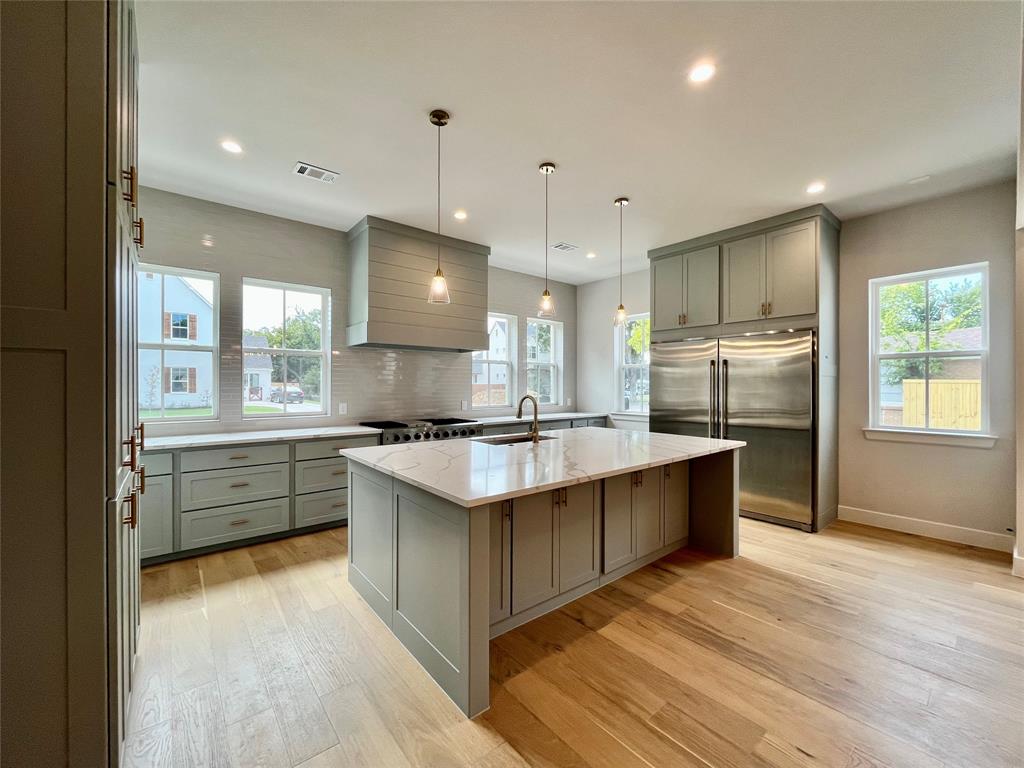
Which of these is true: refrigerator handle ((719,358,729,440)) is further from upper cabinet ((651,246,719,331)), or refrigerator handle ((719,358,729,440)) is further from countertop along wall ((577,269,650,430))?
countertop along wall ((577,269,650,430))

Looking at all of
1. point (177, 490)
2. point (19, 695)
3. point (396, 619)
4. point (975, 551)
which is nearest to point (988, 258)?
point (975, 551)

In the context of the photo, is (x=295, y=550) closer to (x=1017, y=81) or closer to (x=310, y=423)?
(x=310, y=423)

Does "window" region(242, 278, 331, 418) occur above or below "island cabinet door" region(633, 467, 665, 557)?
above

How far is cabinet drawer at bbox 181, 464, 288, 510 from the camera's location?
3.14 metres

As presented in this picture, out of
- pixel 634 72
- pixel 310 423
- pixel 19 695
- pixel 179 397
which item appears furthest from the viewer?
pixel 310 423

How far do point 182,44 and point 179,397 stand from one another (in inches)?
104

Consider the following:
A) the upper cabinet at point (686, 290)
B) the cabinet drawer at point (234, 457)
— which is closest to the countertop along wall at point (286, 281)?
the cabinet drawer at point (234, 457)

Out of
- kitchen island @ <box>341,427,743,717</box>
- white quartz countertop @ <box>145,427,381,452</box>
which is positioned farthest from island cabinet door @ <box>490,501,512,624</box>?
white quartz countertop @ <box>145,427,381,452</box>

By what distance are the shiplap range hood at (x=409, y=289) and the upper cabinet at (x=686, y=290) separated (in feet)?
6.60

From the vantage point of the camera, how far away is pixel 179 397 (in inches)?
142

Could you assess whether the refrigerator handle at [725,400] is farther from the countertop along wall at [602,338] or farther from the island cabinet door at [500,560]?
the island cabinet door at [500,560]

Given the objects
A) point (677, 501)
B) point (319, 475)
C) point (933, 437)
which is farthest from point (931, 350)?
point (319, 475)

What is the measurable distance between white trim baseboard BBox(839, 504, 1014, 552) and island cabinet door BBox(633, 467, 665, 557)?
7.39 feet

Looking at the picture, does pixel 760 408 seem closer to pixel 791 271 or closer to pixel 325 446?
pixel 791 271
